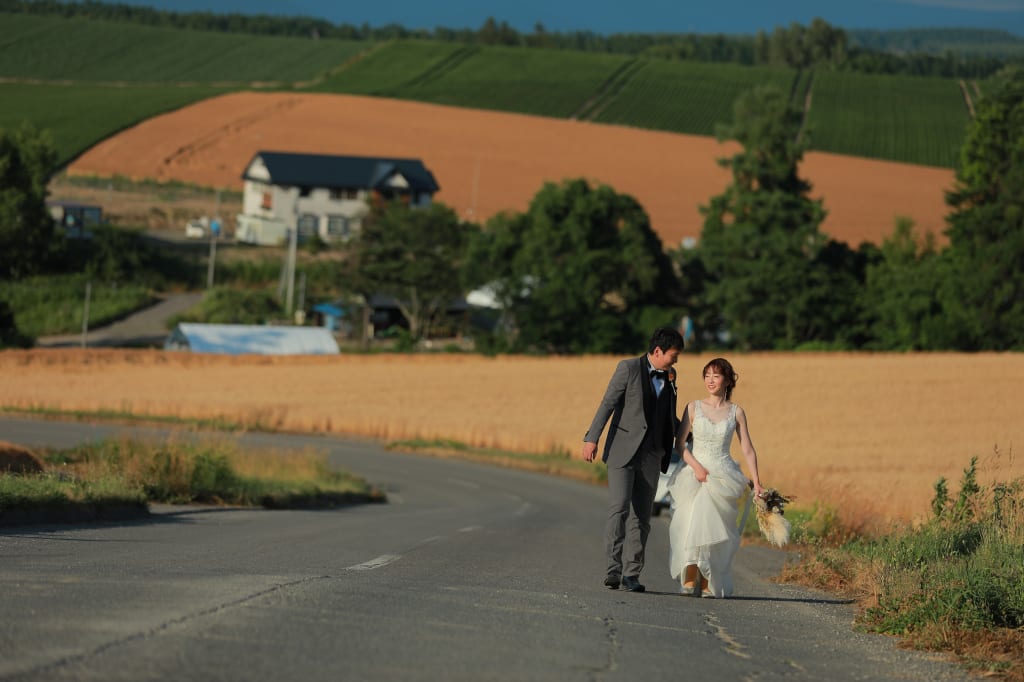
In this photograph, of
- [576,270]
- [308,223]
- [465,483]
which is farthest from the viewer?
[308,223]

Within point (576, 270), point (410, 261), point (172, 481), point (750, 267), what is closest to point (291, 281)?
point (410, 261)

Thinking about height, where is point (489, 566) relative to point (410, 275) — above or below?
below

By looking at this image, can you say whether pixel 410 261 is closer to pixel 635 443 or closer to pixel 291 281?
pixel 291 281

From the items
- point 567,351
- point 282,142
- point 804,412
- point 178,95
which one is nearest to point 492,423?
point 804,412

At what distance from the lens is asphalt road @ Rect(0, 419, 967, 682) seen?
280 inches

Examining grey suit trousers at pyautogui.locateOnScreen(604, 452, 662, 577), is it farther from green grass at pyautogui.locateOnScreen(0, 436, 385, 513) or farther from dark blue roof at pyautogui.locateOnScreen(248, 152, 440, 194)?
dark blue roof at pyautogui.locateOnScreen(248, 152, 440, 194)

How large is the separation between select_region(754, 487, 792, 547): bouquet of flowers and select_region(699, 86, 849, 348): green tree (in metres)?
66.7

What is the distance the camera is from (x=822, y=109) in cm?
14600

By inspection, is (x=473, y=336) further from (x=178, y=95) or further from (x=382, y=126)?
(x=178, y=95)

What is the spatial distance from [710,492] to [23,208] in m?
78.6

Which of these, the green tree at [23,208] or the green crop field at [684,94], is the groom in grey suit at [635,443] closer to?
the green tree at [23,208]

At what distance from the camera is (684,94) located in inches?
6029

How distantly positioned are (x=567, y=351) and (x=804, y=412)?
28382 millimetres

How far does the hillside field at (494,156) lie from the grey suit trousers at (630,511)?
294 ft
